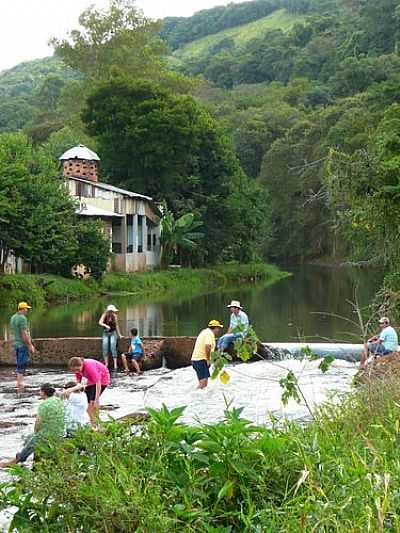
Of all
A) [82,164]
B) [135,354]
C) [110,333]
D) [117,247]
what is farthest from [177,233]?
[110,333]

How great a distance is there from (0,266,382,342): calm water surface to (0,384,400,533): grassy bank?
52.9ft

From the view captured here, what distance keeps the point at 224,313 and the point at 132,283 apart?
1477 centimetres

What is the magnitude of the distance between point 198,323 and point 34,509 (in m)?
26.6

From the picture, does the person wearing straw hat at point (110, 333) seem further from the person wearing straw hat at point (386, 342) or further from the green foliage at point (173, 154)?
the green foliage at point (173, 154)

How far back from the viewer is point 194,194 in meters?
59.9

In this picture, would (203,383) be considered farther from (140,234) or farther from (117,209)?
(140,234)

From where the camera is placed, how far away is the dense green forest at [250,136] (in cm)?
2264

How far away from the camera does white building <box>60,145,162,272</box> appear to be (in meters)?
53.8

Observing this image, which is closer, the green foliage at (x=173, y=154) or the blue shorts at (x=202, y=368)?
the blue shorts at (x=202, y=368)

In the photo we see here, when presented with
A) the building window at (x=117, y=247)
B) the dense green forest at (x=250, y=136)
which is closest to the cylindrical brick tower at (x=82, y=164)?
the dense green forest at (x=250, y=136)

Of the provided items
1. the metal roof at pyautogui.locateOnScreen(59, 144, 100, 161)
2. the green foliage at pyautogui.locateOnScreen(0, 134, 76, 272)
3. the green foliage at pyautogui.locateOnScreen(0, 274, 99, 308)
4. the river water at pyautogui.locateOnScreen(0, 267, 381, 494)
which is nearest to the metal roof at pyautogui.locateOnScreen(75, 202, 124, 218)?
the metal roof at pyautogui.locateOnScreen(59, 144, 100, 161)

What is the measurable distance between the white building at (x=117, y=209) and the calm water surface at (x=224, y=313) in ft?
22.5

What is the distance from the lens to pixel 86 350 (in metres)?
23.2

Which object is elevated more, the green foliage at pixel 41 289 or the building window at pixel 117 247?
the building window at pixel 117 247
